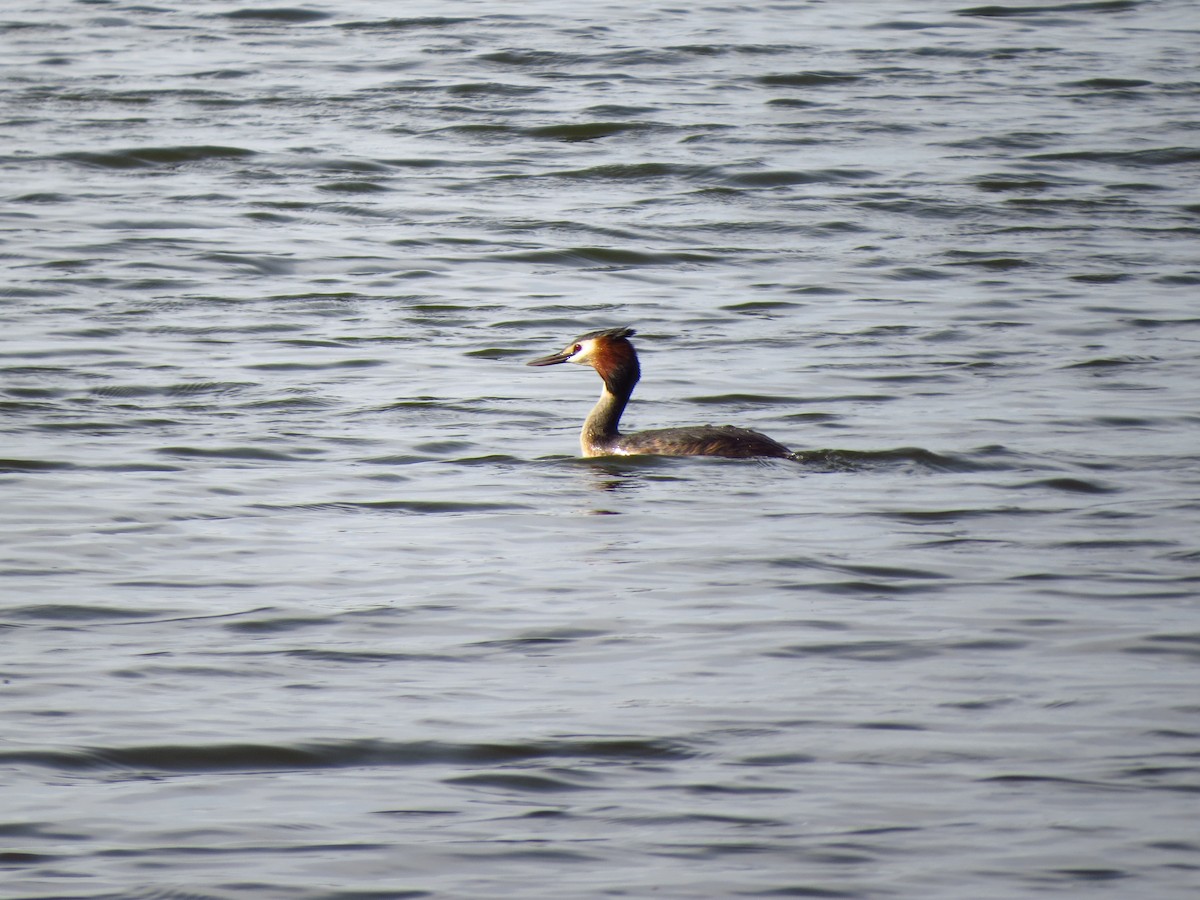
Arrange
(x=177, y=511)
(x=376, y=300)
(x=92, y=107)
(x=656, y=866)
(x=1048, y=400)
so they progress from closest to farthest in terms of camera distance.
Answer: (x=656, y=866), (x=177, y=511), (x=1048, y=400), (x=376, y=300), (x=92, y=107)

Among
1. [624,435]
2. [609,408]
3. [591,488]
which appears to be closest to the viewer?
[591,488]

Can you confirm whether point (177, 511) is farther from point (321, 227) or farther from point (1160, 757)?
point (321, 227)

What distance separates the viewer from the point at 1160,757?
639 centimetres

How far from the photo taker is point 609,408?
11.1 meters

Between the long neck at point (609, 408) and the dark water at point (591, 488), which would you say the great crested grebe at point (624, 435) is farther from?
the dark water at point (591, 488)

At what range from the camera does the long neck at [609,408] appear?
11.0 meters

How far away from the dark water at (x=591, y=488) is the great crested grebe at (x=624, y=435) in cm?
15

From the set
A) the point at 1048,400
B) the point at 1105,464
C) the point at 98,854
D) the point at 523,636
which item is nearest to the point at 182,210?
the point at 1048,400

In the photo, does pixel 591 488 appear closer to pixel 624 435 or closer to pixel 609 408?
pixel 624 435

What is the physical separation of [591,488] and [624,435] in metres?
0.68

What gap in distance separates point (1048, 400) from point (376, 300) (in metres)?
4.97

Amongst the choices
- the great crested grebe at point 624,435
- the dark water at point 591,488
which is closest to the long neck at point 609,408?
the great crested grebe at point 624,435

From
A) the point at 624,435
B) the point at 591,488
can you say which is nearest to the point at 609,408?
the point at 624,435

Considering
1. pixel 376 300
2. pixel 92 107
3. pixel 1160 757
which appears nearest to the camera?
pixel 1160 757
